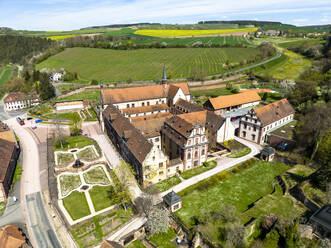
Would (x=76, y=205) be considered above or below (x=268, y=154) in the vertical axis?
below

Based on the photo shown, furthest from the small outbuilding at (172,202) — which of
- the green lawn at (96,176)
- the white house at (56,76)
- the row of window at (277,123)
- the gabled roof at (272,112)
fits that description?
the white house at (56,76)

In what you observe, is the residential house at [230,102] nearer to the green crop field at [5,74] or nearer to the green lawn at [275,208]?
the green lawn at [275,208]

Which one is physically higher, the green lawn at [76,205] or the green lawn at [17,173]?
the green lawn at [17,173]

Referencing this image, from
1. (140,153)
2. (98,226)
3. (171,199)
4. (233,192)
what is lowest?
(98,226)

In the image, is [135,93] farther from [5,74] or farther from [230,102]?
[5,74]

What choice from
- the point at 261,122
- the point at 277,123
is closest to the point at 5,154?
the point at 261,122

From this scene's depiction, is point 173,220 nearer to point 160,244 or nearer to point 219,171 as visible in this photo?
point 160,244
